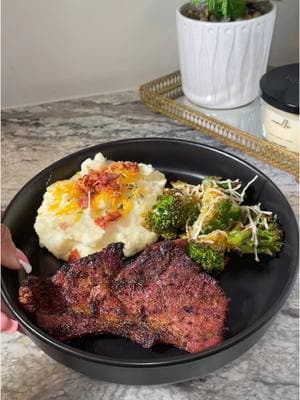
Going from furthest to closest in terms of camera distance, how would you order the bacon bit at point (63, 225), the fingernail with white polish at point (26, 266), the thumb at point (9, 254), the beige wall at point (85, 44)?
the beige wall at point (85, 44) → the bacon bit at point (63, 225) → the fingernail with white polish at point (26, 266) → the thumb at point (9, 254)

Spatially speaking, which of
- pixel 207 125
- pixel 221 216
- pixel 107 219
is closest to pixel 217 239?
pixel 221 216

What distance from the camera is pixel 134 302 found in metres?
1.07

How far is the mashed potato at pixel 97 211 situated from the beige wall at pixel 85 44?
2.36 ft

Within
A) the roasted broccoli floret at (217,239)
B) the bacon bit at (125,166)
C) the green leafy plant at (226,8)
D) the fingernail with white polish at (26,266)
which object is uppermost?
the green leafy plant at (226,8)

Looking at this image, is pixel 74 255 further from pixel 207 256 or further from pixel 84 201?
pixel 207 256

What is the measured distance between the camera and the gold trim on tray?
1.60m

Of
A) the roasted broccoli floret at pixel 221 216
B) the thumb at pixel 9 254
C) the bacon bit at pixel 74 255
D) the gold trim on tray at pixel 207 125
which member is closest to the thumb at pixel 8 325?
the thumb at pixel 9 254

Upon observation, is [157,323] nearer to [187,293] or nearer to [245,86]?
[187,293]

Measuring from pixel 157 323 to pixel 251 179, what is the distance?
0.59 m

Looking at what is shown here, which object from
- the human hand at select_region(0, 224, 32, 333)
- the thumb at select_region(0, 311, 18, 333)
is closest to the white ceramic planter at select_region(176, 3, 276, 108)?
the human hand at select_region(0, 224, 32, 333)

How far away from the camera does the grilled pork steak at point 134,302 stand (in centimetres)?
104

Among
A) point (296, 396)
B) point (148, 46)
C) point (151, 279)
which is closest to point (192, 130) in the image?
point (148, 46)

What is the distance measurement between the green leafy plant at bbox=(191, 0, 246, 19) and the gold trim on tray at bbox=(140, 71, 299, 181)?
0.34 metres

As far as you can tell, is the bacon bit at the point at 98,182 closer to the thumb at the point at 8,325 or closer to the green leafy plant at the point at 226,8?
the thumb at the point at 8,325
